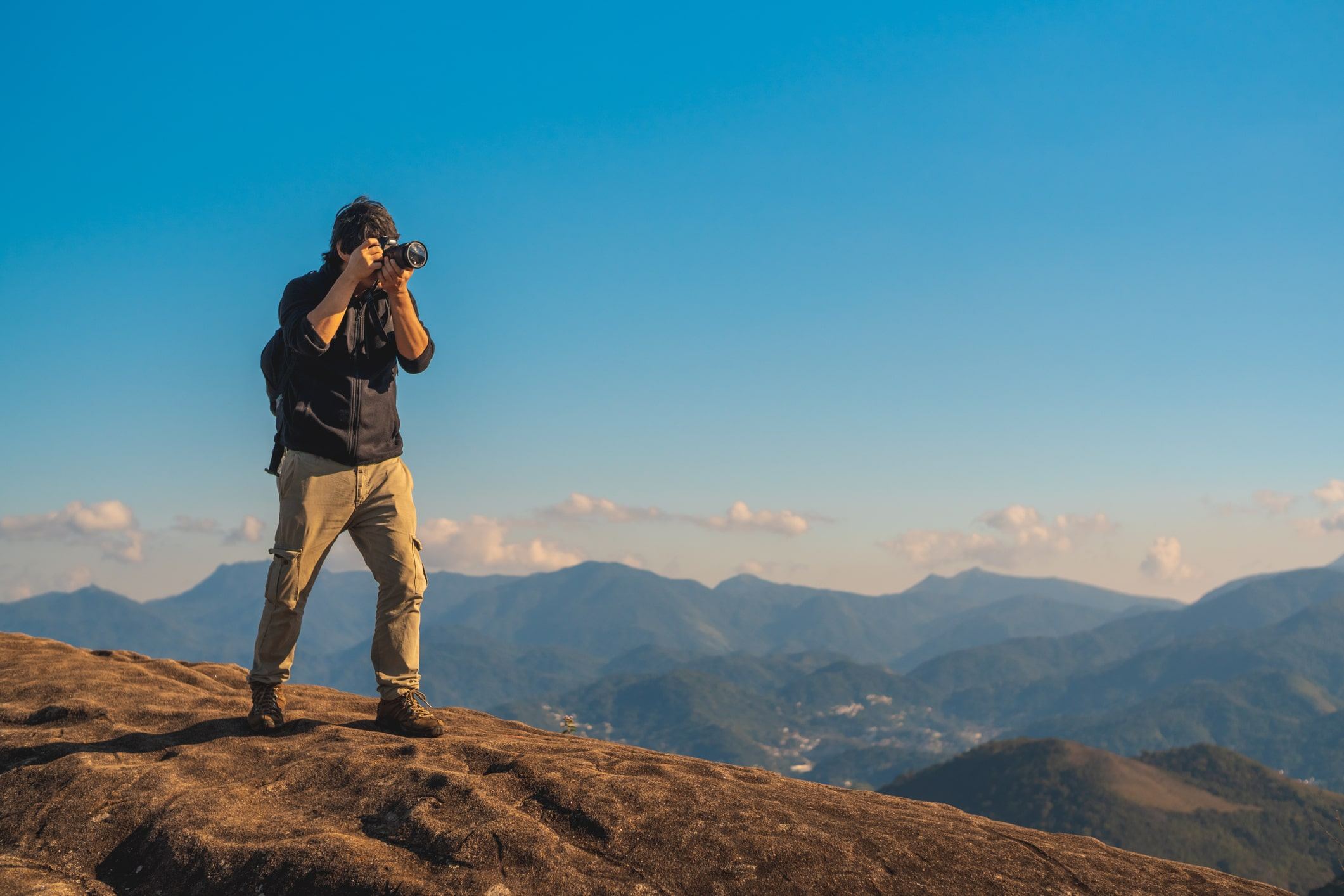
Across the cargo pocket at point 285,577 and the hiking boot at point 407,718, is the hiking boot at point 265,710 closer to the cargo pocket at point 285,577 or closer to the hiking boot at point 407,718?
the hiking boot at point 407,718

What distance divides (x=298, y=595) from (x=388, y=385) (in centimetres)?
218

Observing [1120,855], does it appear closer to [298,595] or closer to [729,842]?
[729,842]

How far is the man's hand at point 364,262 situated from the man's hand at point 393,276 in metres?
0.08

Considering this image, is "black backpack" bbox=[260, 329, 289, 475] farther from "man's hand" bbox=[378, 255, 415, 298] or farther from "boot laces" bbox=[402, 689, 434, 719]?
"boot laces" bbox=[402, 689, 434, 719]

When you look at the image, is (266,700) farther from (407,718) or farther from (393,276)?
(393,276)

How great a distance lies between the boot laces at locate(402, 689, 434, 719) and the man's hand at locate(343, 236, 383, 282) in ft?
13.6

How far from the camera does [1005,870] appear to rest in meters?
6.34

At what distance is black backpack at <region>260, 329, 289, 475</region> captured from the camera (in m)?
8.31

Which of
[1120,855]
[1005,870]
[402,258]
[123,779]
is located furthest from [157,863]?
[1120,855]

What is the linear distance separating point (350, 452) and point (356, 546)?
42.5 inches

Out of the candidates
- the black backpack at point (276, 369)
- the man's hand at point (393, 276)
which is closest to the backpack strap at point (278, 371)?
the black backpack at point (276, 369)

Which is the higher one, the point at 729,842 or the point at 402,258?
the point at 402,258

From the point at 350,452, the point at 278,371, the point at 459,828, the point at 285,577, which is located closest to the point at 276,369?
the point at 278,371

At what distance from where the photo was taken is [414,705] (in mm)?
9016
